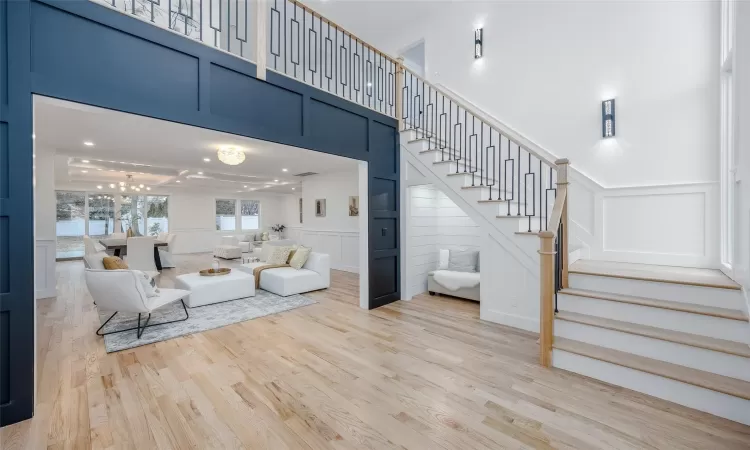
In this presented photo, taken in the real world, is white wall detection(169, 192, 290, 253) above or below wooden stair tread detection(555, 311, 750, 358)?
above

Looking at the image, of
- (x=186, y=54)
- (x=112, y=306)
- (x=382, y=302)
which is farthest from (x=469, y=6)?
(x=112, y=306)

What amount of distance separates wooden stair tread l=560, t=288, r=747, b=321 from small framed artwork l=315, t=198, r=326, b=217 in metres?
6.47

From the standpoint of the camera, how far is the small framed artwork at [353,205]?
7.64 meters

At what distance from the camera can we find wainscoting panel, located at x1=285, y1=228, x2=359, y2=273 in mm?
7758

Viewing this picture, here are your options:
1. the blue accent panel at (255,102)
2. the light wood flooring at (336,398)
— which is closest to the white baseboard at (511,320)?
the light wood flooring at (336,398)

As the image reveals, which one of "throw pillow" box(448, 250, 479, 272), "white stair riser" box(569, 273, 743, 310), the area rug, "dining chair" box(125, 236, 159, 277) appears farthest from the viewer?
"dining chair" box(125, 236, 159, 277)

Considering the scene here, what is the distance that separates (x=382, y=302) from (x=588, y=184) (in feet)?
11.0

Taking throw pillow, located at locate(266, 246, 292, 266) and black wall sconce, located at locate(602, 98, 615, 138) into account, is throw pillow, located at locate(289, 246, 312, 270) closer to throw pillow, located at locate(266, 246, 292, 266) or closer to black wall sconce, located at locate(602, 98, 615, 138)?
throw pillow, located at locate(266, 246, 292, 266)

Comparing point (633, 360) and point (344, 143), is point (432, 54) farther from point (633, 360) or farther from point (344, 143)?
point (633, 360)

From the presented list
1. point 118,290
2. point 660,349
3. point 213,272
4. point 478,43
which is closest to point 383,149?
point 478,43

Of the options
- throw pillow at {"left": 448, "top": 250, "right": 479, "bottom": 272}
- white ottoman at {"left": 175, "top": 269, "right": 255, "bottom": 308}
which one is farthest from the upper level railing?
white ottoman at {"left": 175, "top": 269, "right": 255, "bottom": 308}

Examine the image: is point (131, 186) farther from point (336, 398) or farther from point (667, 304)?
point (667, 304)

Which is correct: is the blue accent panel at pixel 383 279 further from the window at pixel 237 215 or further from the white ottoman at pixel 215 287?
the window at pixel 237 215

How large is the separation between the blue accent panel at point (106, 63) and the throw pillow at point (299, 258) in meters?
3.38
